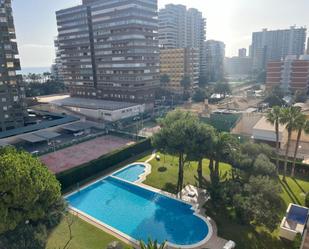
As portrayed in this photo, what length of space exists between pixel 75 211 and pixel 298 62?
105761 millimetres

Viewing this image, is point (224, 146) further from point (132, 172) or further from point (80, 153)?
point (80, 153)

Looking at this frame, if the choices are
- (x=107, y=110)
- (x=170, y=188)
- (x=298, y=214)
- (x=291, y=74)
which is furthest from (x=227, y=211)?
(x=291, y=74)

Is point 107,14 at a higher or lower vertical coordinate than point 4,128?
higher

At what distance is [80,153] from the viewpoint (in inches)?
1945

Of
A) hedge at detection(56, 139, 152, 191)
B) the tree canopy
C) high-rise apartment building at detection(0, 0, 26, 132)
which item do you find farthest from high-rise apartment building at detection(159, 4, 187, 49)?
the tree canopy

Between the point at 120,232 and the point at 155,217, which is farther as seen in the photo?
the point at 155,217

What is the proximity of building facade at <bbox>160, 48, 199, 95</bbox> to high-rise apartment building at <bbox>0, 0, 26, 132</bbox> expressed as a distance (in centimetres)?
6796

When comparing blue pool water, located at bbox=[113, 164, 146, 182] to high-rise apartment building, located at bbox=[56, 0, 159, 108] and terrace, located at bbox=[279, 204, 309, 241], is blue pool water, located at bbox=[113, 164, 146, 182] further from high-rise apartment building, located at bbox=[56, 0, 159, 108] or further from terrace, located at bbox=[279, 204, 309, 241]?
high-rise apartment building, located at bbox=[56, 0, 159, 108]

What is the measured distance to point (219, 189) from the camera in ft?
88.6

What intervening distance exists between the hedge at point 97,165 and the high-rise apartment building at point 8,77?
101 feet

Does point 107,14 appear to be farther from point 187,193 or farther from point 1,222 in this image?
point 1,222

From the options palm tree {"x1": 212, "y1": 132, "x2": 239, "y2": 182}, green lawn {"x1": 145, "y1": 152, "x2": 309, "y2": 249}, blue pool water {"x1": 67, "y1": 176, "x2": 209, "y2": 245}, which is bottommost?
blue pool water {"x1": 67, "y1": 176, "x2": 209, "y2": 245}

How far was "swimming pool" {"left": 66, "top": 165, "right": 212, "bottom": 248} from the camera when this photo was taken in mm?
25673

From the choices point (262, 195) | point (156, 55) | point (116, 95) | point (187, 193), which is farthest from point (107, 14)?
point (262, 195)
